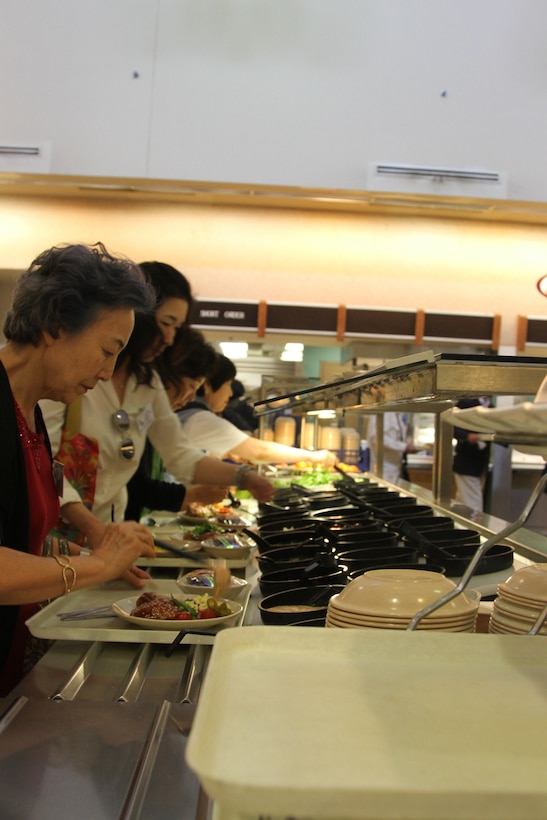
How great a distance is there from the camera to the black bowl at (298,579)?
1640 millimetres

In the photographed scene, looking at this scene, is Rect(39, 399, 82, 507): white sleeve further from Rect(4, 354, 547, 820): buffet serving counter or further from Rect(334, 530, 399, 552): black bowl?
Rect(4, 354, 547, 820): buffet serving counter

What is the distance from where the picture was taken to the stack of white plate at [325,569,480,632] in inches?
40.2

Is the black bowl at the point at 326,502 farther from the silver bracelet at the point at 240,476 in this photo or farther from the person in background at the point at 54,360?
the person in background at the point at 54,360

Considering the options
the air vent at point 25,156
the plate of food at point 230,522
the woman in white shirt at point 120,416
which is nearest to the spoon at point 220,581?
the woman in white shirt at point 120,416

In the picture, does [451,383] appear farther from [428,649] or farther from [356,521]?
[356,521]

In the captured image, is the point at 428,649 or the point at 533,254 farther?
the point at 533,254

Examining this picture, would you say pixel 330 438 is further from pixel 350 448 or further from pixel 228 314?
pixel 228 314

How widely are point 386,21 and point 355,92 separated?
0.50 metres

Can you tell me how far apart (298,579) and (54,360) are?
2.57 feet

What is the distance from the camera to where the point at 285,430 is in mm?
5570

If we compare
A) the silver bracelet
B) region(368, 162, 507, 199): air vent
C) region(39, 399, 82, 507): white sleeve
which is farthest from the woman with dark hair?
region(368, 162, 507, 199): air vent

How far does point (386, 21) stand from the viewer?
462cm

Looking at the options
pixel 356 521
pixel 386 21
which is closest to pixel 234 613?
pixel 356 521

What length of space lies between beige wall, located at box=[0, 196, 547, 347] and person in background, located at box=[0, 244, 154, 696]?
3677 mm
